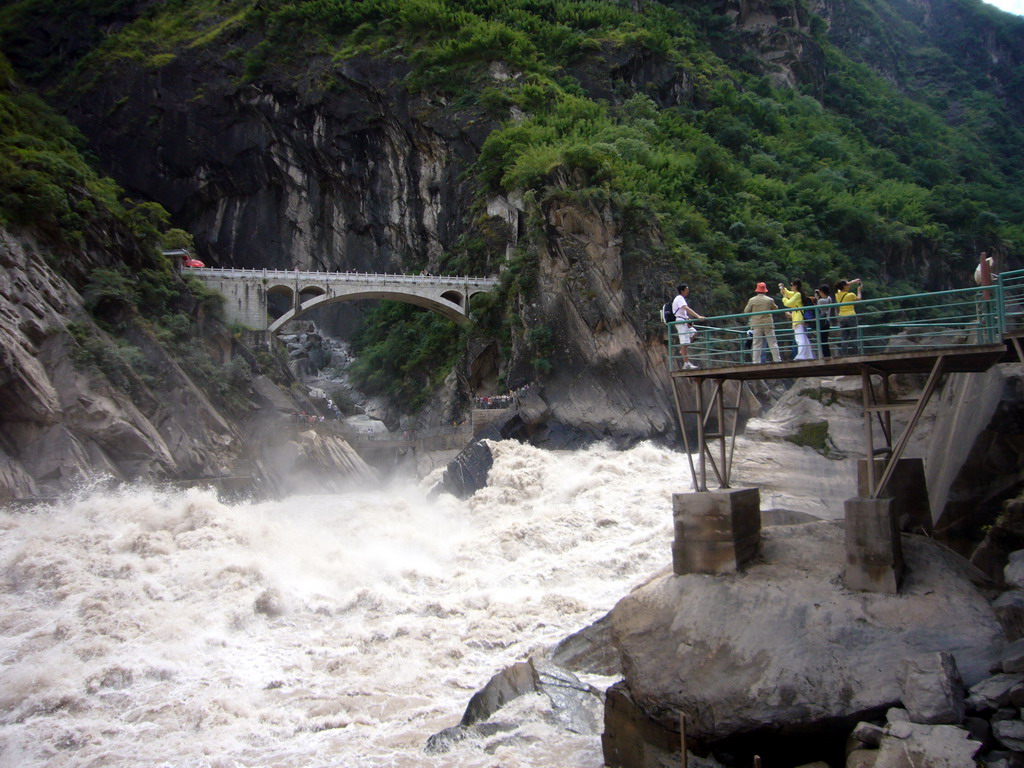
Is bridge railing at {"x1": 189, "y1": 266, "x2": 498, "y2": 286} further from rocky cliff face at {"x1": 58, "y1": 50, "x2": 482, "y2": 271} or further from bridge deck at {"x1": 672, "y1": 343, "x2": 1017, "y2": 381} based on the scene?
bridge deck at {"x1": 672, "y1": 343, "x2": 1017, "y2": 381}

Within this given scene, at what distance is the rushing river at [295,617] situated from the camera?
38.7 feet

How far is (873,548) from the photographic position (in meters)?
9.67

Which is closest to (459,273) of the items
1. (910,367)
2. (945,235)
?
(945,235)

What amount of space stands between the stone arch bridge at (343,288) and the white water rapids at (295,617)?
58.7 ft

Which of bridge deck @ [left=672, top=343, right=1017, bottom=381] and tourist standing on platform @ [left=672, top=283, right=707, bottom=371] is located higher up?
tourist standing on platform @ [left=672, top=283, right=707, bottom=371]

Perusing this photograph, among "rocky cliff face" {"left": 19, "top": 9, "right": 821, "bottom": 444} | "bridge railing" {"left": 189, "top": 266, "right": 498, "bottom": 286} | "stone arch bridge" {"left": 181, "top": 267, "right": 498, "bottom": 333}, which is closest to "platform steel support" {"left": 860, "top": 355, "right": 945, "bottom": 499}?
"rocky cliff face" {"left": 19, "top": 9, "right": 821, "bottom": 444}

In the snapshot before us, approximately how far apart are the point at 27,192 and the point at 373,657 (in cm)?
2585

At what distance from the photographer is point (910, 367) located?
11.0 metres

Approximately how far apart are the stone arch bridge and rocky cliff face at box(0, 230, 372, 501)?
1023cm

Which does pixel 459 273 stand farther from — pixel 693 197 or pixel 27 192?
pixel 27 192

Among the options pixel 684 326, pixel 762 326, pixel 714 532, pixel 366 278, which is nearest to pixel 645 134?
pixel 366 278

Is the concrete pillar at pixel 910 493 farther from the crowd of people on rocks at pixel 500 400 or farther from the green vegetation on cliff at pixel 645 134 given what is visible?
the green vegetation on cliff at pixel 645 134

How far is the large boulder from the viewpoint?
8680 millimetres

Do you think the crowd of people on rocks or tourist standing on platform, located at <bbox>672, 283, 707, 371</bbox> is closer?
tourist standing on platform, located at <bbox>672, 283, 707, 371</bbox>
